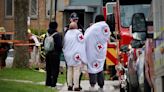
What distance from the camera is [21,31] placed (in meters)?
22.4

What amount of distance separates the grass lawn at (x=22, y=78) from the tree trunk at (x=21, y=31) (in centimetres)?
69

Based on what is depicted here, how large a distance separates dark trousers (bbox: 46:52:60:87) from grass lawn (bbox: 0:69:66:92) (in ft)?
1.48

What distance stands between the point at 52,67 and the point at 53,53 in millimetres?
413

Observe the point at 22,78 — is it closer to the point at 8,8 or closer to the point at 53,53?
the point at 53,53

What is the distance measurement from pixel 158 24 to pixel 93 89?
24.8 ft

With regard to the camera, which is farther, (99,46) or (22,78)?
(22,78)

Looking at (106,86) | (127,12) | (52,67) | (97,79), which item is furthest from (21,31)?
(97,79)

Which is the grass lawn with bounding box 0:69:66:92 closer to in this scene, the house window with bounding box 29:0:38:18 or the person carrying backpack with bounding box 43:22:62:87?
the person carrying backpack with bounding box 43:22:62:87

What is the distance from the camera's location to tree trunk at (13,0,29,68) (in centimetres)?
2216

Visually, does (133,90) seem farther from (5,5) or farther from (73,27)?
(5,5)

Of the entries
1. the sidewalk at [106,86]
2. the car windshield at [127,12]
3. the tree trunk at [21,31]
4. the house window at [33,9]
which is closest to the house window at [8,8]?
the house window at [33,9]

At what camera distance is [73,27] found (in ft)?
51.5

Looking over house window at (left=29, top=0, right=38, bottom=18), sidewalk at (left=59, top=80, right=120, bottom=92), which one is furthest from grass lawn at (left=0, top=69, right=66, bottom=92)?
house window at (left=29, top=0, right=38, bottom=18)

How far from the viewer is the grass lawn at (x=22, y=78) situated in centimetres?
1444
